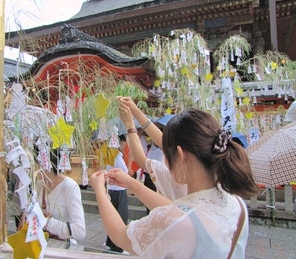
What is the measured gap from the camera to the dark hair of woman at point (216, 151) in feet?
3.76

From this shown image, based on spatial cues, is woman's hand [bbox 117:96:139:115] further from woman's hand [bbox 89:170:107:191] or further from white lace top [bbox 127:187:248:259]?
white lace top [bbox 127:187:248:259]

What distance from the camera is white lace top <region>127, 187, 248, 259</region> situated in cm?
102

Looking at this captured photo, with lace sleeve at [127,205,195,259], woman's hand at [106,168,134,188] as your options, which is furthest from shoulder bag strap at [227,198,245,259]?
woman's hand at [106,168,134,188]

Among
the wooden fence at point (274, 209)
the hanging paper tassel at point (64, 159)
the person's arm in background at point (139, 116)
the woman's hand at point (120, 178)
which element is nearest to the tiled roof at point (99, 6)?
the wooden fence at point (274, 209)

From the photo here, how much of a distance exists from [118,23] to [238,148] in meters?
8.68

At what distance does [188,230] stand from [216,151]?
12.8 inches

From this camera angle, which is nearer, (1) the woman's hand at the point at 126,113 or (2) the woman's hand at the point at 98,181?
(2) the woman's hand at the point at 98,181

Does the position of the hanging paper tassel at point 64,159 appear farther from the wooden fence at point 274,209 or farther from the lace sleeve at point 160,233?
the wooden fence at point 274,209

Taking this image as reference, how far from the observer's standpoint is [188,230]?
40.2 inches

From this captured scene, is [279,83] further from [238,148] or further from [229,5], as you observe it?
[238,148]

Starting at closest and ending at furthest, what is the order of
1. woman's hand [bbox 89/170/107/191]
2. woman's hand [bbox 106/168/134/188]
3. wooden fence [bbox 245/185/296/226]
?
woman's hand [bbox 89/170/107/191]
woman's hand [bbox 106/168/134/188]
wooden fence [bbox 245/185/296/226]

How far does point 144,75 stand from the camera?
6434 mm

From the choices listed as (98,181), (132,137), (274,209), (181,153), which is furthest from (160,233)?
(274,209)

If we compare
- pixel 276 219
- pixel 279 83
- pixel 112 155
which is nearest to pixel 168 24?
pixel 279 83
